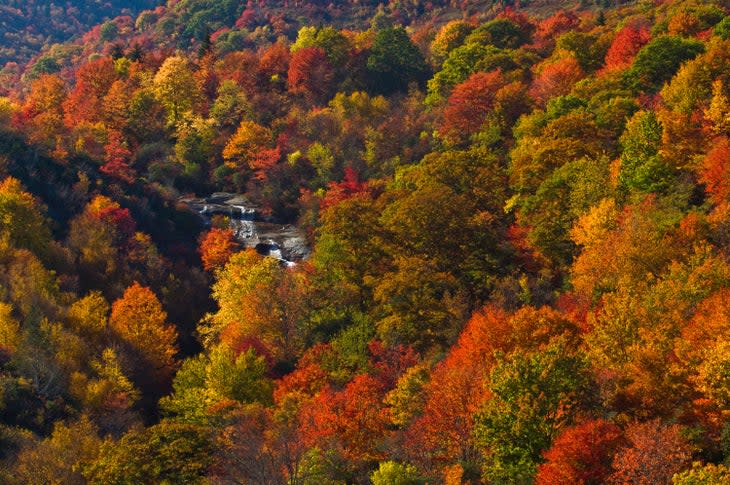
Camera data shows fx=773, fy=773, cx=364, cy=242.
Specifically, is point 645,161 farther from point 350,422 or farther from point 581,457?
point 581,457

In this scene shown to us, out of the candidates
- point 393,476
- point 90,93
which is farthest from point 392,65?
point 393,476

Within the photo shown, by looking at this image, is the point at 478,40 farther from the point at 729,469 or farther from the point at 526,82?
the point at 729,469

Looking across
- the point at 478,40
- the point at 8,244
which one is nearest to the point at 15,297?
the point at 8,244

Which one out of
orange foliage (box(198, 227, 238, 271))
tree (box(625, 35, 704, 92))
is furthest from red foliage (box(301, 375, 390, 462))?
tree (box(625, 35, 704, 92))

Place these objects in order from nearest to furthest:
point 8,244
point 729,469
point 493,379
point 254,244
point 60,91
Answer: point 729,469 → point 493,379 → point 8,244 → point 254,244 → point 60,91

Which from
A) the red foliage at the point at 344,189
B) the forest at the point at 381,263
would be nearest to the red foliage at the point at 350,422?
the forest at the point at 381,263

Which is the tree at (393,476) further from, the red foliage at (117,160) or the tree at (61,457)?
the red foliage at (117,160)
